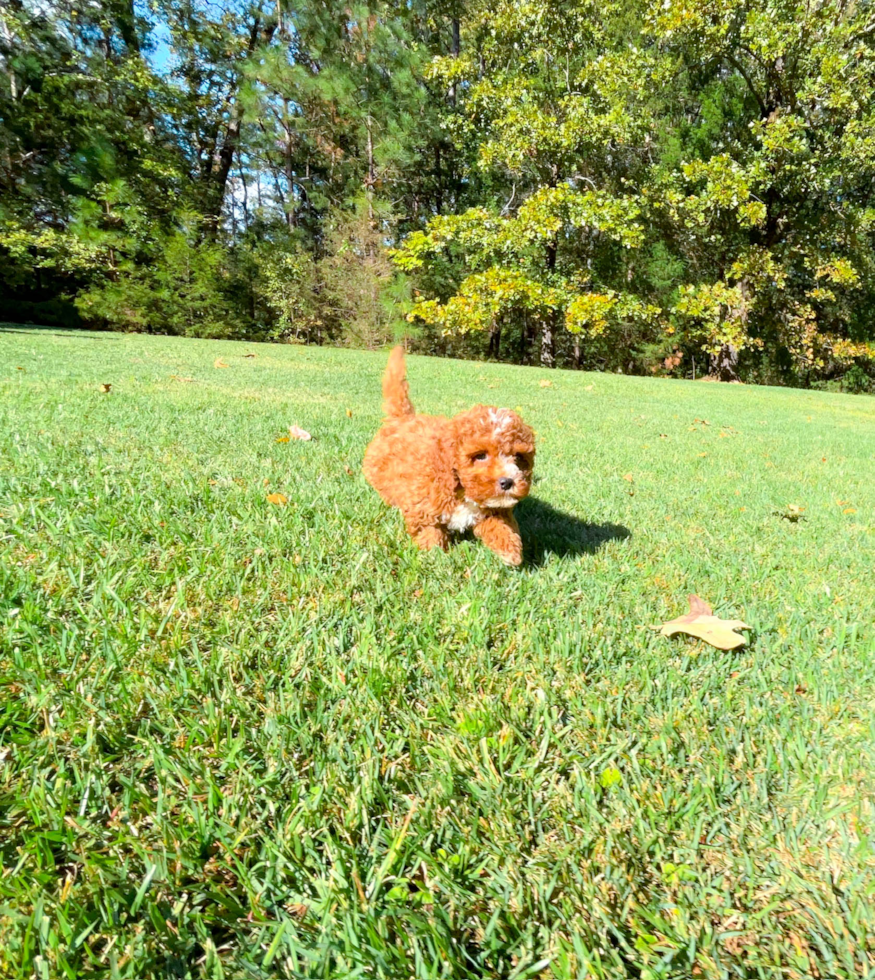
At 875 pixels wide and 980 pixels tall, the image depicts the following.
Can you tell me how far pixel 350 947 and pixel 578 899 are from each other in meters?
0.43

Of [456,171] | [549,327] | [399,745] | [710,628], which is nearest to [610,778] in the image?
[399,745]

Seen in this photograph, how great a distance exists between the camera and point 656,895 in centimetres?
107

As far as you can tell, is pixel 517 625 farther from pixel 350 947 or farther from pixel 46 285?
pixel 46 285

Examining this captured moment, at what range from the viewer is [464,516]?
2371mm

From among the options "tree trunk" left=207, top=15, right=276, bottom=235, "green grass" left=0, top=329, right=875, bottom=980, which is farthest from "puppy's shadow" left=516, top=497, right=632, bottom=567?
"tree trunk" left=207, top=15, right=276, bottom=235

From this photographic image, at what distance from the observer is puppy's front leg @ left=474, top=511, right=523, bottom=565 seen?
2.31 meters

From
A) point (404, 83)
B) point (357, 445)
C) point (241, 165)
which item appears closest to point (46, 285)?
point (241, 165)

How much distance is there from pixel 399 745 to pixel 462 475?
1134mm

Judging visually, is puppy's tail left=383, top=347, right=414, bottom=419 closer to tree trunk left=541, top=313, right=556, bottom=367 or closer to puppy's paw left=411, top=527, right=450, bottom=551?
puppy's paw left=411, top=527, right=450, bottom=551

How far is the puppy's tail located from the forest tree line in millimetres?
16561

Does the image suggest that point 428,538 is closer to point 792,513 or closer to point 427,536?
point 427,536

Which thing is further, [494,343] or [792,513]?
[494,343]

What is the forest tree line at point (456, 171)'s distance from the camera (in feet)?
58.1

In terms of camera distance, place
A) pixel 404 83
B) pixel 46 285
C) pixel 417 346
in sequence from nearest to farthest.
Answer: pixel 46 285, pixel 404 83, pixel 417 346
